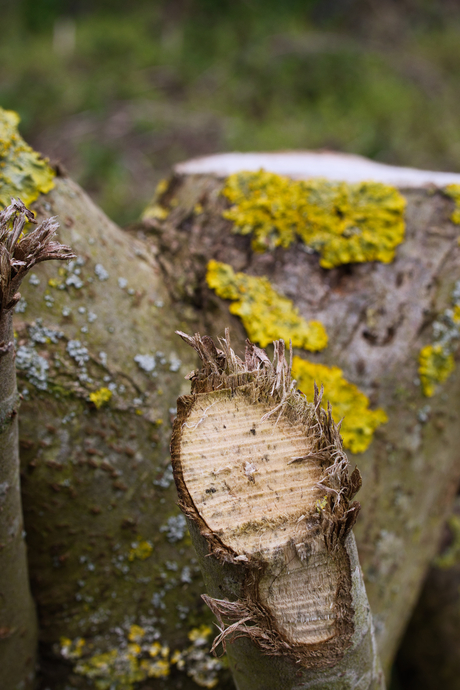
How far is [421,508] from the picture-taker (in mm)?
1713

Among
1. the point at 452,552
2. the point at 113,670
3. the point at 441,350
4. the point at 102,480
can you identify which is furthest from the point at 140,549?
the point at 452,552

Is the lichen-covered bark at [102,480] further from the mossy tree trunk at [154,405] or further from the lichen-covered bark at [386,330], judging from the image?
the lichen-covered bark at [386,330]

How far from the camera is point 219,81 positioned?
627 cm

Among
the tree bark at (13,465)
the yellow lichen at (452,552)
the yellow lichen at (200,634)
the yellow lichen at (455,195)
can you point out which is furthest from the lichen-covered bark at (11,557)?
the yellow lichen at (452,552)

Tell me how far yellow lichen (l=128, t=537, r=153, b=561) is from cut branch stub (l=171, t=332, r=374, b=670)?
0.56 metres

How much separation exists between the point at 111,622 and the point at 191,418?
91 centimetres

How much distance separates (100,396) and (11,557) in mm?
432

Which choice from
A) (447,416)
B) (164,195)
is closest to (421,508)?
(447,416)

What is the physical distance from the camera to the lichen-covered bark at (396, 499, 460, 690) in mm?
2137

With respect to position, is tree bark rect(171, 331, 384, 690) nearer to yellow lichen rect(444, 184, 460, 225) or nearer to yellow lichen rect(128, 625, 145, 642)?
yellow lichen rect(128, 625, 145, 642)

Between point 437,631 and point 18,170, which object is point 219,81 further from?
point 437,631

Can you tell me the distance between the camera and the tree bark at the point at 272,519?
78cm

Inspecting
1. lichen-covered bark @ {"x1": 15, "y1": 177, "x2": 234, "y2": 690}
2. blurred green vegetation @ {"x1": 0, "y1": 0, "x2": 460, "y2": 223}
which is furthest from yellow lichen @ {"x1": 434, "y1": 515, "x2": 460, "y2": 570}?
blurred green vegetation @ {"x1": 0, "y1": 0, "x2": 460, "y2": 223}

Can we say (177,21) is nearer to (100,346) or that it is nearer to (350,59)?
(350,59)
